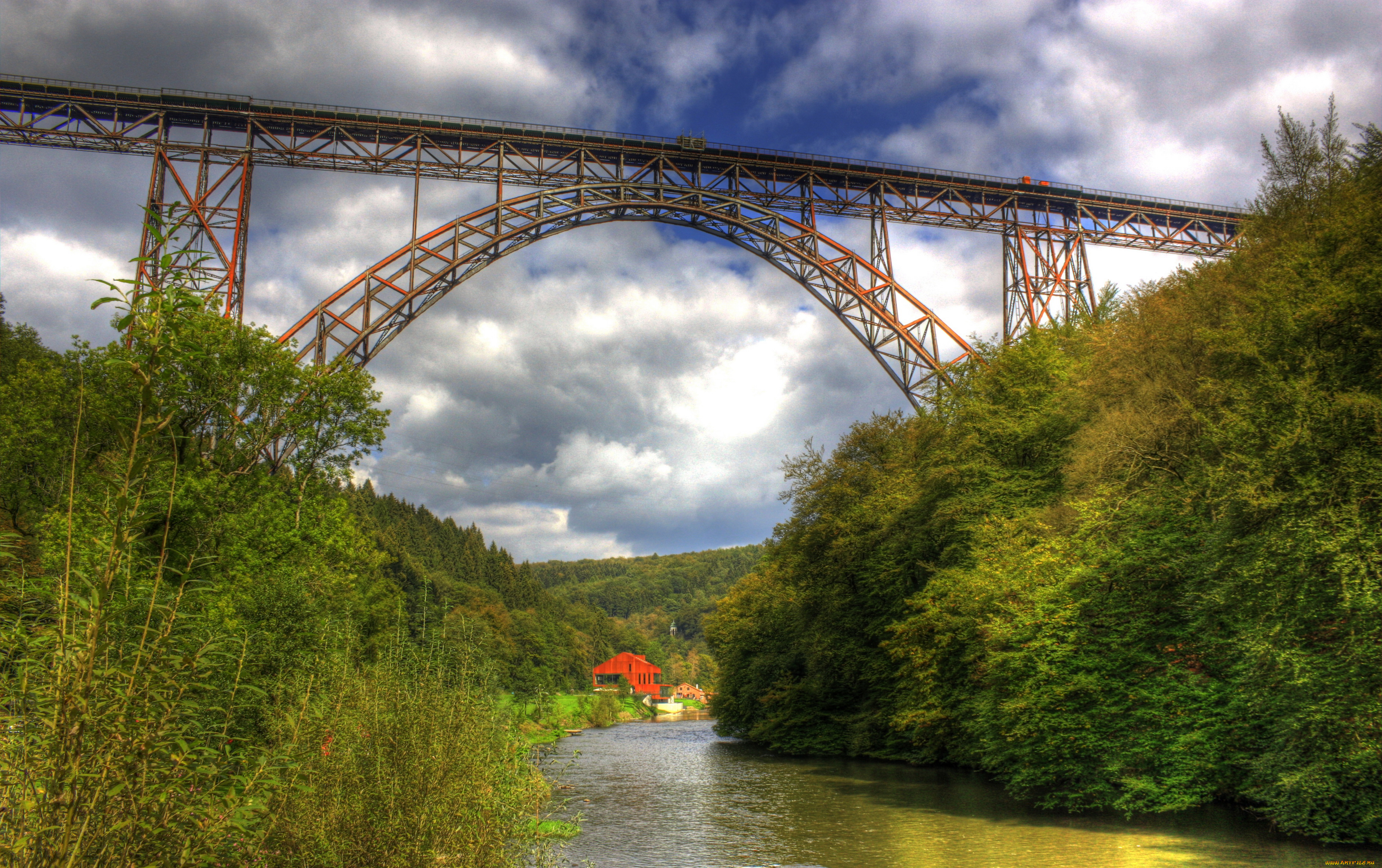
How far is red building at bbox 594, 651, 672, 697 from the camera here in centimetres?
10788

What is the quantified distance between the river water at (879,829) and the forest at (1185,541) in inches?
24.3

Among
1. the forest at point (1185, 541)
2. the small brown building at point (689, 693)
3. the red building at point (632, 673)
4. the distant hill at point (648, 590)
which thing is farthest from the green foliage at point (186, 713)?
the distant hill at point (648, 590)

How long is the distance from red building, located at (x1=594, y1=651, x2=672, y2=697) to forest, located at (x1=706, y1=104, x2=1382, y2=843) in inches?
3371

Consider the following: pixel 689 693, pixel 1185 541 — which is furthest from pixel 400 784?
pixel 689 693

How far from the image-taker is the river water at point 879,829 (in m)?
12.7

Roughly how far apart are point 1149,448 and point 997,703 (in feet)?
20.0

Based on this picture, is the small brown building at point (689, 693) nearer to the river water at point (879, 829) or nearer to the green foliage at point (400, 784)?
the river water at point (879, 829)

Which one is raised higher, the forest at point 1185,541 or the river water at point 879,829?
the forest at point 1185,541

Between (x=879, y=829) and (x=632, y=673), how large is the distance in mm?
98004

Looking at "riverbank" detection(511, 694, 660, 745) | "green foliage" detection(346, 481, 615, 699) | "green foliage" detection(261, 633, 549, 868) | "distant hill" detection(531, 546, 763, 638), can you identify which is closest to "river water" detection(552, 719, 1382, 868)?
"riverbank" detection(511, 694, 660, 745)

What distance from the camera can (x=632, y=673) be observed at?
363ft

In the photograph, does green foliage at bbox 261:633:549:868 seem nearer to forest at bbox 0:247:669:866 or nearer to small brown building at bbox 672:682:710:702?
forest at bbox 0:247:669:866

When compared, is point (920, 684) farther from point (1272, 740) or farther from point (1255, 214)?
point (1255, 214)

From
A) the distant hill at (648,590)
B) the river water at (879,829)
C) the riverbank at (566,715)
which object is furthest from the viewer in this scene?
the distant hill at (648,590)
